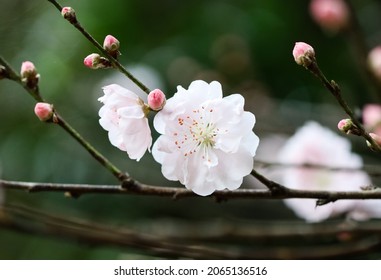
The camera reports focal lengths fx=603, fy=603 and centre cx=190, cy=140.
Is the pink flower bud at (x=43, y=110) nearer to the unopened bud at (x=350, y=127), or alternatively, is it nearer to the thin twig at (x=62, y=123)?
the thin twig at (x=62, y=123)

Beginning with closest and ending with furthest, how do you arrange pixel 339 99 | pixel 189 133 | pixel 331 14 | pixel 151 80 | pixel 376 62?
pixel 339 99 < pixel 189 133 < pixel 376 62 < pixel 331 14 < pixel 151 80

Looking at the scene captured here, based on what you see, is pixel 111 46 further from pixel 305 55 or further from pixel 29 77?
pixel 305 55

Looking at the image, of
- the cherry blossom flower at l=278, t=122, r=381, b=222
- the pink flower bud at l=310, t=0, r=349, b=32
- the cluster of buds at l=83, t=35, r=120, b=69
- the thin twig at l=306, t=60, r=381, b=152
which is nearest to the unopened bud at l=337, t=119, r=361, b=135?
the thin twig at l=306, t=60, r=381, b=152

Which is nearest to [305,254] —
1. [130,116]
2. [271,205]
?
[130,116]

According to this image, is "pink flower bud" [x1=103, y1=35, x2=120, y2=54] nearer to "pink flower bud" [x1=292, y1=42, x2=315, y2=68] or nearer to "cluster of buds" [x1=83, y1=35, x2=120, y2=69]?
"cluster of buds" [x1=83, y1=35, x2=120, y2=69]

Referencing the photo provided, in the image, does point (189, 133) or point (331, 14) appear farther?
point (331, 14)

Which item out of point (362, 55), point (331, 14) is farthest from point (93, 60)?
point (331, 14)
